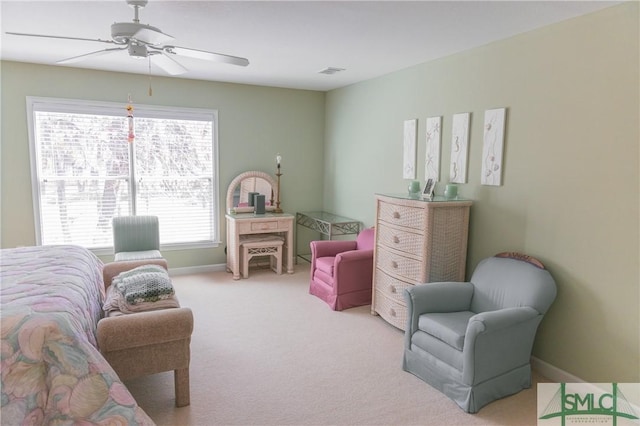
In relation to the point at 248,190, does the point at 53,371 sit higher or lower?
lower

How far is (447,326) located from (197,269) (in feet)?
12.3

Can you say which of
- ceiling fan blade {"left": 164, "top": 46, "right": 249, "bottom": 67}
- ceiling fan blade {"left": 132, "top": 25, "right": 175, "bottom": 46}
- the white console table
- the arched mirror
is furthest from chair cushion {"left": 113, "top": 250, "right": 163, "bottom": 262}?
ceiling fan blade {"left": 132, "top": 25, "right": 175, "bottom": 46}

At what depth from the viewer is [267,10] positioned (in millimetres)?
2637

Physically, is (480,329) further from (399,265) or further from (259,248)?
(259,248)

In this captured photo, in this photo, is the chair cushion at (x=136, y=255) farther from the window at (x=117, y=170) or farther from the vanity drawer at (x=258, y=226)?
the vanity drawer at (x=258, y=226)

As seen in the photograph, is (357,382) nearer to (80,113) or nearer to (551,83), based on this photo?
(551,83)

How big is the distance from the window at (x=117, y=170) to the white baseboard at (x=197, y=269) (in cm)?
33

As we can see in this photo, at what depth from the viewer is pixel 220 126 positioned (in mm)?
5379

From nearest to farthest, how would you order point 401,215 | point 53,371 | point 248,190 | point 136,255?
1. point 53,371
2. point 401,215
3. point 136,255
4. point 248,190

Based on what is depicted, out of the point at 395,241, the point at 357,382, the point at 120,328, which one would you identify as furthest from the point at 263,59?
the point at 357,382

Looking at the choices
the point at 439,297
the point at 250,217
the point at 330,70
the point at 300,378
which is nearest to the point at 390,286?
the point at 439,297

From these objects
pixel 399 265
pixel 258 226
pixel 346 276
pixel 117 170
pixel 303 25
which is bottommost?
→ pixel 346 276

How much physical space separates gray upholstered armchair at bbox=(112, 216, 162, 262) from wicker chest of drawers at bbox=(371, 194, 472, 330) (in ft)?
8.31

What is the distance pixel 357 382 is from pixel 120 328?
1611 mm
